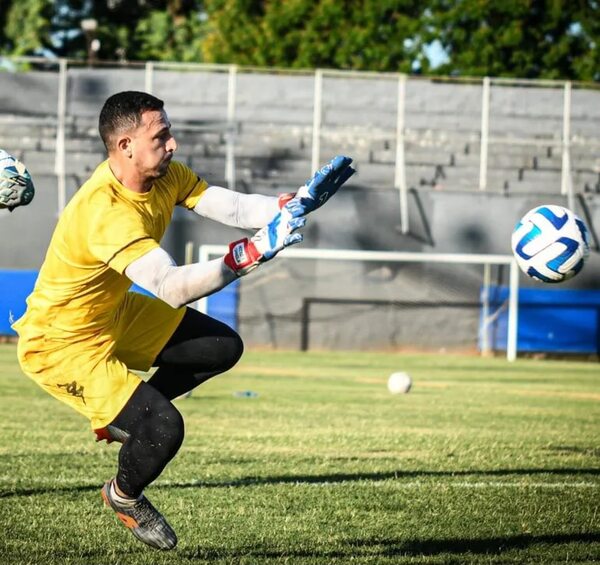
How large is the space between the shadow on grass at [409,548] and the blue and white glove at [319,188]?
5.73 ft

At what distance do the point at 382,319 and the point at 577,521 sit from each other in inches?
739

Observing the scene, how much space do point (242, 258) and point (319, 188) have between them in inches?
19.9

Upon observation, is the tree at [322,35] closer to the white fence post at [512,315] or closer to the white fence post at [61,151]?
the white fence post at [61,151]

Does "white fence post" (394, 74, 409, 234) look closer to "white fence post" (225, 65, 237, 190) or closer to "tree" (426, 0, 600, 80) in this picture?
"white fence post" (225, 65, 237, 190)

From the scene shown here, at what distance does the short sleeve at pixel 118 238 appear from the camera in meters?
5.23

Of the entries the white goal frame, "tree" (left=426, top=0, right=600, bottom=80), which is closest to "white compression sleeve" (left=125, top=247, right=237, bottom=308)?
the white goal frame

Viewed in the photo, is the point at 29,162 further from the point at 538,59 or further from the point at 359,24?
the point at 538,59

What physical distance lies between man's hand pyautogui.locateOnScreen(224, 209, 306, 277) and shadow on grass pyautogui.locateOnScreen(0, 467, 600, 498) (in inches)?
124

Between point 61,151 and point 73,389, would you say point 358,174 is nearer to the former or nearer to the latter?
point 61,151

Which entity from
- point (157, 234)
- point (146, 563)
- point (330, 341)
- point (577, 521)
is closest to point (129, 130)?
point (157, 234)

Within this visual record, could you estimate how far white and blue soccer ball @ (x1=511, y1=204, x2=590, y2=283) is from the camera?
305 inches

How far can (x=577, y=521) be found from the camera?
6.79m

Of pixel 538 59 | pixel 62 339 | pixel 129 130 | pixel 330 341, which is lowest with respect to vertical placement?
pixel 330 341

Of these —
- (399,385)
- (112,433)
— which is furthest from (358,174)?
(112,433)
